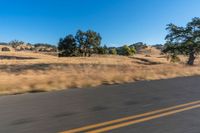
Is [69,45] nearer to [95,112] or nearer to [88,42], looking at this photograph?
[88,42]

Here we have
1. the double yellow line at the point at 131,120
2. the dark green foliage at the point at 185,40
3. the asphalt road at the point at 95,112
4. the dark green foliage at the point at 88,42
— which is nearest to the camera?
the double yellow line at the point at 131,120

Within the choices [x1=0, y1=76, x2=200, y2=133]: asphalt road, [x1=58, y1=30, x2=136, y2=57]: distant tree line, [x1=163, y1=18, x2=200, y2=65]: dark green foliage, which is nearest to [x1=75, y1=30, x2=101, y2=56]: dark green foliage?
[x1=58, y1=30, x2=136, y2=57]: distant tree line

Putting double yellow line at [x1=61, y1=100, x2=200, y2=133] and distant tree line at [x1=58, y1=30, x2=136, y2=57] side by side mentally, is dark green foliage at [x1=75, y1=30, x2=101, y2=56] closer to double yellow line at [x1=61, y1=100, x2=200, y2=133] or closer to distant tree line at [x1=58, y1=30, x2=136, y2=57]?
distant tree line at [x1=58, y1=30, x2=136, y2=57]

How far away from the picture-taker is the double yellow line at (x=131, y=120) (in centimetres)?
529

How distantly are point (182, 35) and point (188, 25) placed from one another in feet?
5.47

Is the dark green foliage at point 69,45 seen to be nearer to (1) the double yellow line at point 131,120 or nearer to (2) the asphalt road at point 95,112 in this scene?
(2) the asphalt road at point 95,112

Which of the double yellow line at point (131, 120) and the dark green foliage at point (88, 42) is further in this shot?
the dark green foliage at point (88, 42)

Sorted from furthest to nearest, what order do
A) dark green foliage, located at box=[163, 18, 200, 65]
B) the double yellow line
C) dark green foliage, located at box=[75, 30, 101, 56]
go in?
dark green foliage, located at box=[75, 30, 101, 56] → dark green foliage, located at box=[163, 18, 200, 65] → the double yellow line

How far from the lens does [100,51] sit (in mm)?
81125

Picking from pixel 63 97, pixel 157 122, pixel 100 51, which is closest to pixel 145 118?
pixel 157 122

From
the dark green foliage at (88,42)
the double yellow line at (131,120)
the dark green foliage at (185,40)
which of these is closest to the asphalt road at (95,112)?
the double yellow line at (131,120)

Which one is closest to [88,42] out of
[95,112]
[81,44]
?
[81,44]

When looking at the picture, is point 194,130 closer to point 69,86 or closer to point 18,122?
point 18,122

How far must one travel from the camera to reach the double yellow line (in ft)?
17.4
